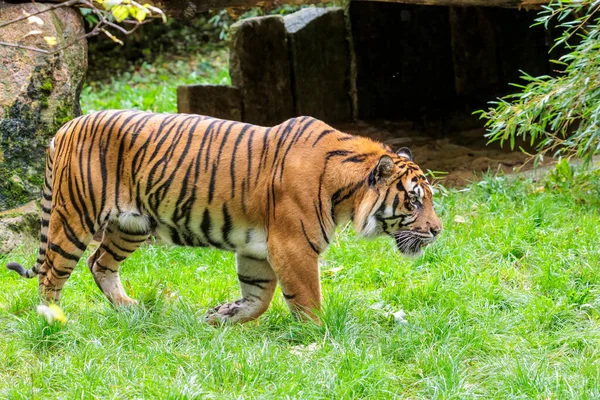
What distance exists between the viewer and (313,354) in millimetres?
4184

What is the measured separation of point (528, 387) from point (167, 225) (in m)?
2.36

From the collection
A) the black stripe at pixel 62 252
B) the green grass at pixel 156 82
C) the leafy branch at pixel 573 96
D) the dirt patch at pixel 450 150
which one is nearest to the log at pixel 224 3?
the leafy branch at pixel 573 96

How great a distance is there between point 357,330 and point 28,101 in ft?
11.9

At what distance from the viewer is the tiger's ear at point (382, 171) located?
469cm

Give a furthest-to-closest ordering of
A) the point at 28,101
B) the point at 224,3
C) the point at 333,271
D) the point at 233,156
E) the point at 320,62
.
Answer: the point at 320,62 < the point at 224,3 < the point at 28,101 < the point at 333,271 < the point at 233,156

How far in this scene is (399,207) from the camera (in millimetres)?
4797

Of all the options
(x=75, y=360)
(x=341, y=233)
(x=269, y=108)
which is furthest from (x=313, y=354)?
(x=269, y=108)

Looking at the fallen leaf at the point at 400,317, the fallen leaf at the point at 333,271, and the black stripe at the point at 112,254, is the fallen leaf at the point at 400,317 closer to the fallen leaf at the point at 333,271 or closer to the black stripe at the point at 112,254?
the fallen leaf at the point at 333,271

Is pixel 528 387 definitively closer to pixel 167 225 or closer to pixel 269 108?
pixel 167 225

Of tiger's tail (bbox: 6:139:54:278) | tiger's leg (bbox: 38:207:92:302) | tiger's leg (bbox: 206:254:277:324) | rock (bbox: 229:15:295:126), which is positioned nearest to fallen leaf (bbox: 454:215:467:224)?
tiger's leg (bbox: 206:254:277:324)

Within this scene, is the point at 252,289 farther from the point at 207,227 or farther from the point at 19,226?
the point at 19,226

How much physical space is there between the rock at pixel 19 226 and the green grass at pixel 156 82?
5236 millimetres

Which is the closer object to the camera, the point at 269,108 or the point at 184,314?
the point at 184,314

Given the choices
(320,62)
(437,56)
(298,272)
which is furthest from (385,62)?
(298,272)
